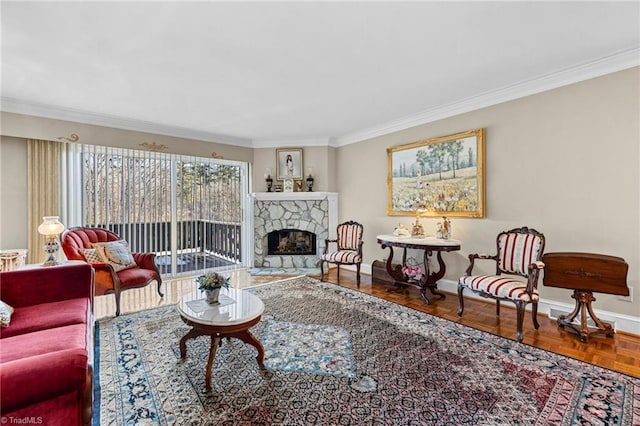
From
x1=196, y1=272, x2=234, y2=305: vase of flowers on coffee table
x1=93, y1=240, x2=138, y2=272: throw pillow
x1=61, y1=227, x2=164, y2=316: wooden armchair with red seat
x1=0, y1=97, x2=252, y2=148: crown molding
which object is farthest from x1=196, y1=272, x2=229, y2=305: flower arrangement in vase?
x1=0, y1=97, x2=252, y2=148: crown molding

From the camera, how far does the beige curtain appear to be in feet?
13.5

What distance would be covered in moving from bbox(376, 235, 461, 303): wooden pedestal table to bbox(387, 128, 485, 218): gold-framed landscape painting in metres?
0.56

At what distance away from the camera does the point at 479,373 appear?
7.27 feet

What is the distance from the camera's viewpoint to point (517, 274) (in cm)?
329

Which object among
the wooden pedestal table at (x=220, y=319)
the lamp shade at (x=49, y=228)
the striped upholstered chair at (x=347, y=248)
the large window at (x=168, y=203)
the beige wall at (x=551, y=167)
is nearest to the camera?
the wooden pedestal table at (x=220, y=319)

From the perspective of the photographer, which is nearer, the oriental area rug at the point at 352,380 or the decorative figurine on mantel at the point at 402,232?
the oriental area rug at the point at 352,380

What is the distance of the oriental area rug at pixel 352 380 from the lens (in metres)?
1.78

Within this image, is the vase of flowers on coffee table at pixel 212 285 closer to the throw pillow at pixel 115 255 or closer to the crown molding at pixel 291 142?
the throw pillow at pixel 115 255

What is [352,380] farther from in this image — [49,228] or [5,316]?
[49,228]

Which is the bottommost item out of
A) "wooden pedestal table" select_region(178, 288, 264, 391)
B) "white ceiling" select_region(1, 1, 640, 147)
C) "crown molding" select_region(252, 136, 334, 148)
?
"wooden pedestal table" select_region(178, 288, 264, 391)

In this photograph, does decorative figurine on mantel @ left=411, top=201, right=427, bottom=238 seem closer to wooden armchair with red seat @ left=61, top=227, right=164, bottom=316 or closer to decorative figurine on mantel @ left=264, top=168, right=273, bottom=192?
decorative figurine on mantel @ left=264, top=168, right=273, bottom=192

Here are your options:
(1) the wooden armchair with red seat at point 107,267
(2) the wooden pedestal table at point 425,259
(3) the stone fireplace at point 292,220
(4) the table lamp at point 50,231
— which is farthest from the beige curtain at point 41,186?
(2) the wooden pedestal table at point 425,259

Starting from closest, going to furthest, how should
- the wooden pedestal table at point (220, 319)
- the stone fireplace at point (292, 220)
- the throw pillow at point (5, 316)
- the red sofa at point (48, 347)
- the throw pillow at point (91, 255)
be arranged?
the red sofa at point (48, 347) → the throw pillow at point (5, 316) → the wooden pedestal table at point (220, 319) → the throw pillow at point (91, 255) → the stone fireplace at point (292, 220)

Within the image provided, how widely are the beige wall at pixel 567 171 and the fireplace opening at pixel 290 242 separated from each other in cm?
288
